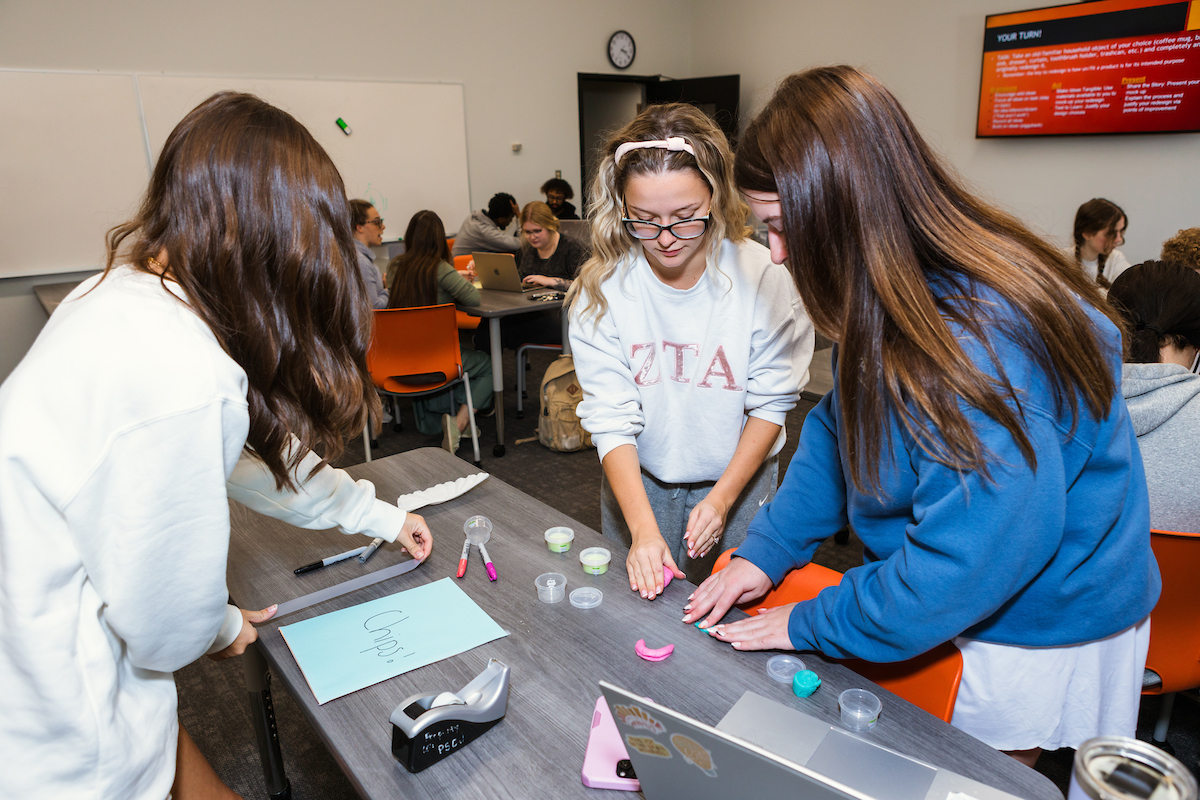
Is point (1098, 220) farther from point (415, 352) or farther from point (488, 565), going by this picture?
point (488, 565)

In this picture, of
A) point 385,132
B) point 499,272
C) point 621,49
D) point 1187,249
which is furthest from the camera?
point 621,49

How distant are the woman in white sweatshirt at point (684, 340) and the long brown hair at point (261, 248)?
0.60 meters

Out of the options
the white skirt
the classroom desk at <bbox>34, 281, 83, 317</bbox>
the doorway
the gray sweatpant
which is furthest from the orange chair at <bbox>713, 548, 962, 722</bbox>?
the doorway

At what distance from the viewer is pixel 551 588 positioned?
1.11 m

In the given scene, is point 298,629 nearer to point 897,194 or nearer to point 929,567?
point 929,567

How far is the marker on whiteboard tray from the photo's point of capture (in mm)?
1253

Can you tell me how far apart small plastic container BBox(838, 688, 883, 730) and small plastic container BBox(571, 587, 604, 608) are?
0.37 m

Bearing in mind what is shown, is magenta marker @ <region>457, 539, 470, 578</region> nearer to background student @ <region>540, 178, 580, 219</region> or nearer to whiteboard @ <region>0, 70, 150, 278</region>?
whiteboard @ <region>0, 70, 150, 278</region>

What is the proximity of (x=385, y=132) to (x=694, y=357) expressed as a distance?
5078 millimetres

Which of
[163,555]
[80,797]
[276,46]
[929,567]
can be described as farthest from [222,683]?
[276,46]

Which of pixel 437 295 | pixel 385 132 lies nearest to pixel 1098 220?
pixel 437 295

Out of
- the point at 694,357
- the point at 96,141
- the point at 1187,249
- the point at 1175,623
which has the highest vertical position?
the point at 96,141

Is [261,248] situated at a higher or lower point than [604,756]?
higher

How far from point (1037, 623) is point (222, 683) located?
6.98 feet
